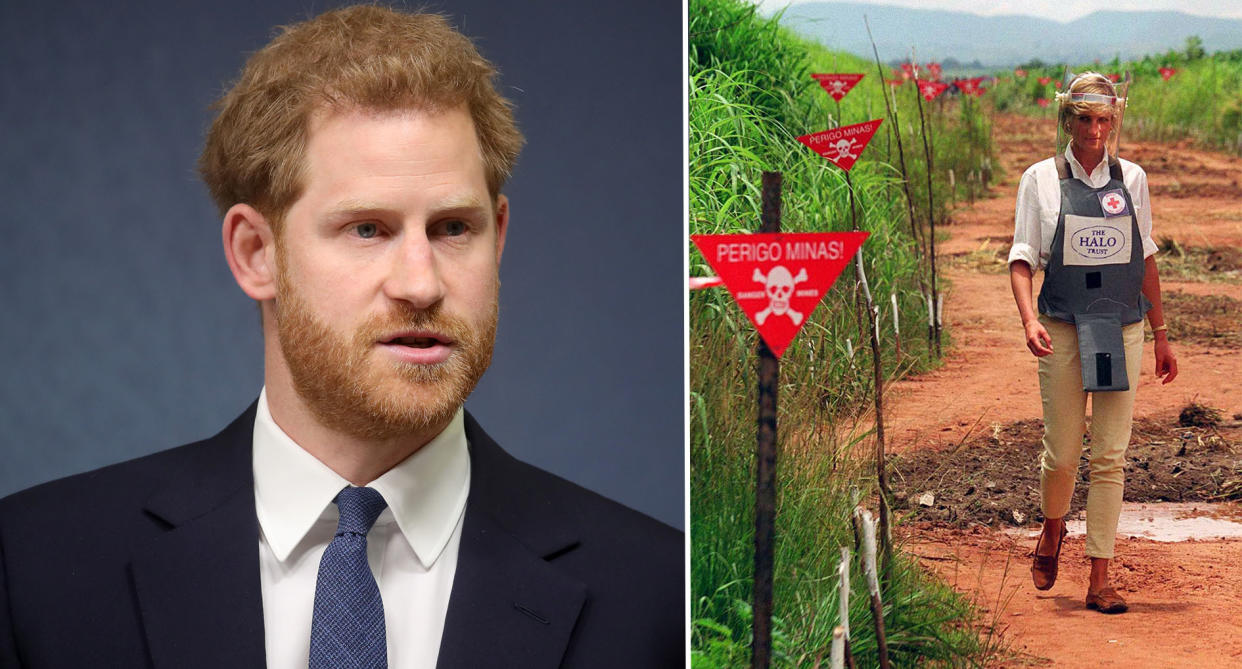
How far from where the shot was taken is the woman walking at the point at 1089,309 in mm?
2166

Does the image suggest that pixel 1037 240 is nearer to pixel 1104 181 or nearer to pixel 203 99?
pixel 1104 181

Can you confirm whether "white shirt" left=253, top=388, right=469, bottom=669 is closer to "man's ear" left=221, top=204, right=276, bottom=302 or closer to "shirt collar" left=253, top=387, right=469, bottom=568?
"shirt collar" left=253, top=387, right=469, bottom=568

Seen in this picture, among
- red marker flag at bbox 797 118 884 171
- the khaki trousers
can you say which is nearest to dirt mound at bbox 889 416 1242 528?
the khaki trousers

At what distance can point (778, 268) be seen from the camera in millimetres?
2188

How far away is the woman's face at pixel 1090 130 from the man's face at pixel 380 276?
101 cm

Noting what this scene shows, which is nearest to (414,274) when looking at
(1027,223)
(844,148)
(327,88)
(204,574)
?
(327,88)

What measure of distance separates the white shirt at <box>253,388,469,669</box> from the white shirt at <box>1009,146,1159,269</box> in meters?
1.01

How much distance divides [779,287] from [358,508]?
0.77m

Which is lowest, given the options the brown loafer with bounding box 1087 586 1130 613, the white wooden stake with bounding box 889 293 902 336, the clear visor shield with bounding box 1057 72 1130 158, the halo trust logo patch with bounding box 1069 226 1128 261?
the brown loafer with bounding box 1087 586 1130 613

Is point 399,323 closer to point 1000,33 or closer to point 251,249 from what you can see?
point 251,249

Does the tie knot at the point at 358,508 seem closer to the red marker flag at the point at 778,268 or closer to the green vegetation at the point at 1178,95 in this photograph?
the red marker flag at the point at 778,268

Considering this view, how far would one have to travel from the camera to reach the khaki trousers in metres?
2.18

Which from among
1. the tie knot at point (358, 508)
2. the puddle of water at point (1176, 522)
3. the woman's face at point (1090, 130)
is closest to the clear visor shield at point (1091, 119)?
the woman's face at point (1090, 130)

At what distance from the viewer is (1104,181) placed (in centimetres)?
219
